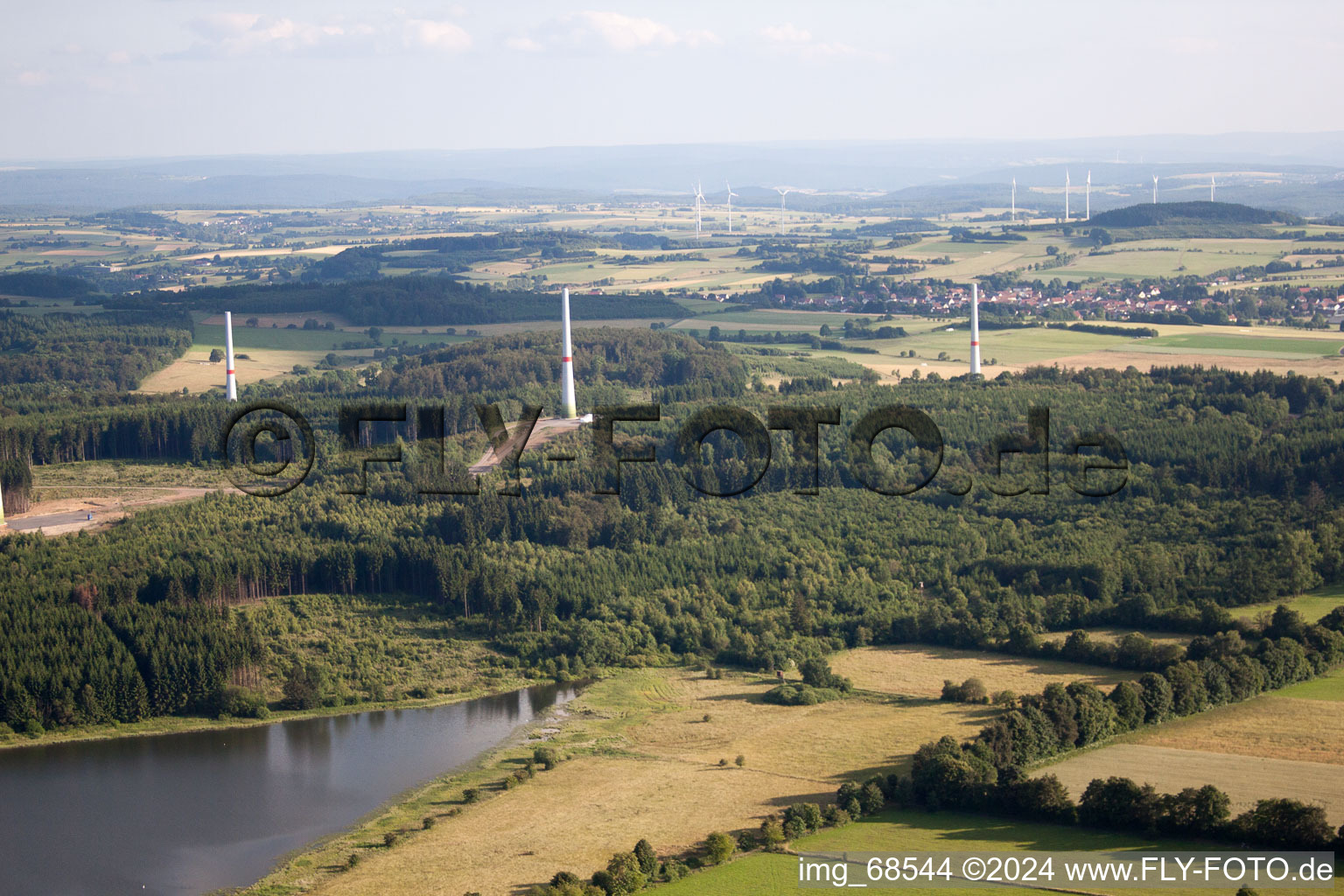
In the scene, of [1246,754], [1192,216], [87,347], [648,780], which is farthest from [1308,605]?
[1192,216]

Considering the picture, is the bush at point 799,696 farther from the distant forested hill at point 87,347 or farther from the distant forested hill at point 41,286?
the distant forested hill at point 41,286

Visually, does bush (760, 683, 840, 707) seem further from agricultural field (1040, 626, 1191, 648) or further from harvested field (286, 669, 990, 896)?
agricultural field (1040, 626, 1191, 648)

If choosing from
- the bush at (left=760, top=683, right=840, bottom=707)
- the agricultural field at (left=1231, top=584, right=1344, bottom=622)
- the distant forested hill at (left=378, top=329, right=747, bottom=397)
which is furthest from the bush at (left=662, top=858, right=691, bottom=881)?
the distant forested hill at (left=378, top=329, right=747, bottom=397)

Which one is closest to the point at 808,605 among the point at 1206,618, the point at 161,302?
the point at 1206,618

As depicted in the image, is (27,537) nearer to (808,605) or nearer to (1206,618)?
(808,605)

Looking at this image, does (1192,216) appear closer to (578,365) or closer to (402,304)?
(402,304)

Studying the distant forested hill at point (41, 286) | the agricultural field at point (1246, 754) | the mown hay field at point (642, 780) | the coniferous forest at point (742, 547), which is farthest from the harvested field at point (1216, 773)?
the distant forested hill at point (41, 286)
